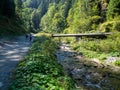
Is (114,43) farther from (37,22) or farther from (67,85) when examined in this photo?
(37,22)

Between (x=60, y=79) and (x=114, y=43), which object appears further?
(x=114, y=43)

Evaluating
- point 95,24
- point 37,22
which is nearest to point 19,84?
point 95,24

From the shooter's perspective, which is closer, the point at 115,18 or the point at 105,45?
the point at 105,45

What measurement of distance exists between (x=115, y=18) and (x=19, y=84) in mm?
54027

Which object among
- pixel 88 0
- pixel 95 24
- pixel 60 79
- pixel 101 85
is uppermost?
pixel 88 0

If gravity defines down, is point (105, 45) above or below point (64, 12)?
below

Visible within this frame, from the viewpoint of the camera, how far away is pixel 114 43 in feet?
133

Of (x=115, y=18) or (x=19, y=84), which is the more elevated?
(x=115, y=18)

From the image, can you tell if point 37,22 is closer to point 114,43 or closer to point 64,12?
point 64,12

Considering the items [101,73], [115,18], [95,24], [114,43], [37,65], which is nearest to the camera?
[37,65]

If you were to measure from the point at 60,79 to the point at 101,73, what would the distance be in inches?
452

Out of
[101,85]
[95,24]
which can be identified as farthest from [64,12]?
[101,85]

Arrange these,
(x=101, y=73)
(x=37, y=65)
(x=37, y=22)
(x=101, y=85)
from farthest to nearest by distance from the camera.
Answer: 1. (x=37, y=22)
2. (x=101, y=73)
3. (x=101, y=85)
4. (x=37, y=65)

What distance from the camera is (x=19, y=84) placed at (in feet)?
41.1
